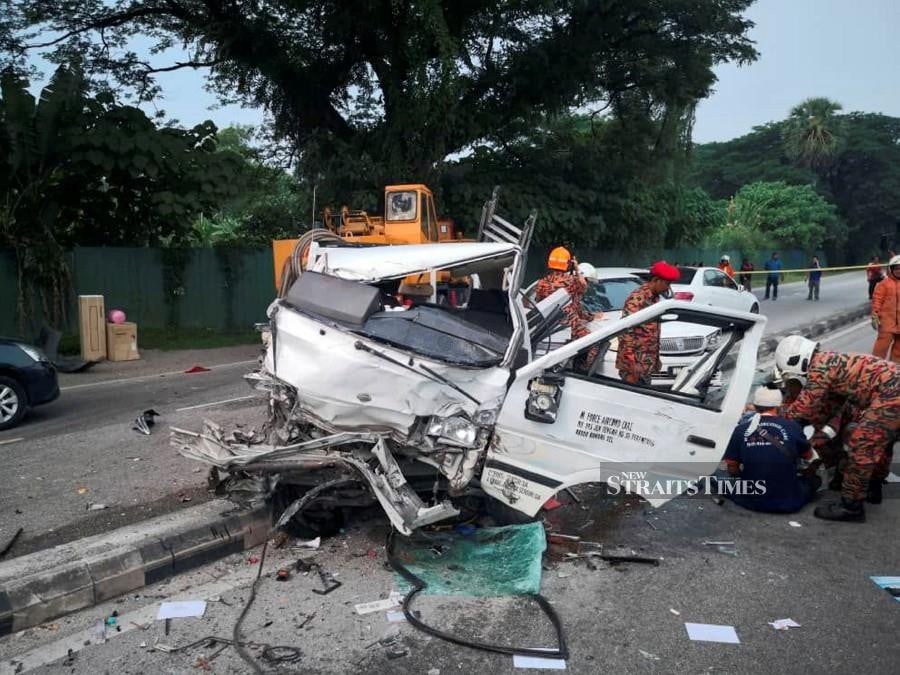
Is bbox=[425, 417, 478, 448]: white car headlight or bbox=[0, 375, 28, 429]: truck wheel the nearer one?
bbox=[425, 417, 478, 448]: white car headlight

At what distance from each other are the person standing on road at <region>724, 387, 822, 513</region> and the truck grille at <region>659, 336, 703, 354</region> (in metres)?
3.54

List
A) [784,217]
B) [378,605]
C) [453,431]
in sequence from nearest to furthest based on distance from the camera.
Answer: [378,605]
[453,431]
[784,217]

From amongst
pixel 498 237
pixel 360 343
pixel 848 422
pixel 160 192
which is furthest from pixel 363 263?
pixel 160 192

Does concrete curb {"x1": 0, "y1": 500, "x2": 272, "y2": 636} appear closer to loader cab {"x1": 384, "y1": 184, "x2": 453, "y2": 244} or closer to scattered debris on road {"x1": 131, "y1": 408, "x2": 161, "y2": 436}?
scattered debris on road {"x1": 131, "y1": 408, "x2": 161, "y2": 436}

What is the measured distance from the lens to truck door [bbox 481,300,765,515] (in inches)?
166

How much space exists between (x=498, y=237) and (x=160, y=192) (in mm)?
12073

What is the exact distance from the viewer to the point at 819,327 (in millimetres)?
14922

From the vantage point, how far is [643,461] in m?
4.33

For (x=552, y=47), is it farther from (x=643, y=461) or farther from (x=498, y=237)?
(x=643, y=461)

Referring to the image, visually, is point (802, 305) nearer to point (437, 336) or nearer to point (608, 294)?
point (608, 294)

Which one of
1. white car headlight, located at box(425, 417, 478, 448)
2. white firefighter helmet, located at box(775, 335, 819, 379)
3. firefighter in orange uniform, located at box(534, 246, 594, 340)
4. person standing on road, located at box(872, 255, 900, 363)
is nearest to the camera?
white car headlight, located at box(425, 417, 478, 448)

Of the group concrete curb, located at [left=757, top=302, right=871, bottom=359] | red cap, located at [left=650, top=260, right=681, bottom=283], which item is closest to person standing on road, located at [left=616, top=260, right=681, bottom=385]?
red cap, located at [left=650, top=260, right=681, bottom=283]

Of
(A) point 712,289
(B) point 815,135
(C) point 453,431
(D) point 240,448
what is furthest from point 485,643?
(B) point 815,135

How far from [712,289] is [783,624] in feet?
35.0
